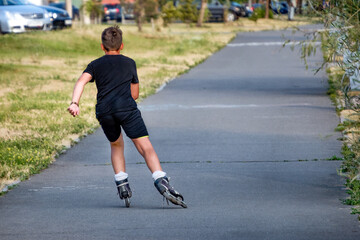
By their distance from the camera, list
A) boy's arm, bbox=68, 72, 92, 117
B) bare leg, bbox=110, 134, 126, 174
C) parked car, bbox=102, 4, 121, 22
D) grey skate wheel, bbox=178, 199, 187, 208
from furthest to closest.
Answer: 1. parked car, bbox=102, 4, 121, 22
2. bare leg, bbox=110, 134, 126, 174
3. grey skate wheel, bbox=178, 199, 187, 208
4. boy's arm, bbox=68, 72, 92, 117

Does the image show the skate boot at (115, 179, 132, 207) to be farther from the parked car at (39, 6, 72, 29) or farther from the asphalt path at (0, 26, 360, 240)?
the parked car at (39, 6, 72, 29)

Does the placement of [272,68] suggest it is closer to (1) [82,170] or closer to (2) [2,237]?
(1) [82,170]

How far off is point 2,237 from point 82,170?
3027 millimetres

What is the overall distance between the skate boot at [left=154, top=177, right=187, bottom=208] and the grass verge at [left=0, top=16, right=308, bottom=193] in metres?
2.08

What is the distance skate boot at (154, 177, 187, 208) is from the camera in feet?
23.4

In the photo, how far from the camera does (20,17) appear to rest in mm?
32062

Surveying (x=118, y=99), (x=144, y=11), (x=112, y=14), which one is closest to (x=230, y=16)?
(x=112, y=14)

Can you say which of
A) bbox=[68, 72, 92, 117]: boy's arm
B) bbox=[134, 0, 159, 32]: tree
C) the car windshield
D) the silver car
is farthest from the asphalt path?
bbox=[134, 0, 159, 32]: tree

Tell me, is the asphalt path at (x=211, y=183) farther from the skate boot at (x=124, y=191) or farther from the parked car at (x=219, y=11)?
the parked car at (x=219, y=11)

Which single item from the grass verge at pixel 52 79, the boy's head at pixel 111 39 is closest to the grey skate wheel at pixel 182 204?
the boy's head at pixel 111 39

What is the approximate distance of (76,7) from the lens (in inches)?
2336

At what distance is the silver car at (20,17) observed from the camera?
31.2 metres

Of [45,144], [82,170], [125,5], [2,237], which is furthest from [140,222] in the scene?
[125,5]

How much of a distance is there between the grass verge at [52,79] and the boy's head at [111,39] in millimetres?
2055
